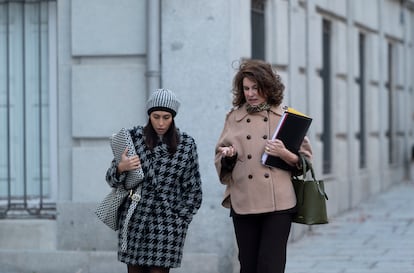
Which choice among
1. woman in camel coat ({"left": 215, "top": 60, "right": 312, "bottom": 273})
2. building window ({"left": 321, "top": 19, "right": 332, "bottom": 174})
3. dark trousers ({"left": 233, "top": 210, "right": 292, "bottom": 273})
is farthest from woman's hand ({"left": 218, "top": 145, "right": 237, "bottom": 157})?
building window ({"left": 321, "top": 19, "right": 332, "bottom": 174})

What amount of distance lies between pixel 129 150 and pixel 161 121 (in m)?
0.27

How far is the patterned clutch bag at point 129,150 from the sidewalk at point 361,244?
3820 millimetres

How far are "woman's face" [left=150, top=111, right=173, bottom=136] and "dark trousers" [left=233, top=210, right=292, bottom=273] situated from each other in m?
0.73

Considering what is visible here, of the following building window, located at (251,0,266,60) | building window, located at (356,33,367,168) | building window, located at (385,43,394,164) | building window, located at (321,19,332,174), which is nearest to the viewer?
building window, located at (251,0,266,60)

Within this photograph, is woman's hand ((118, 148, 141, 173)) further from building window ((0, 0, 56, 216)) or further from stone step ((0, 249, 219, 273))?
building window ((0, 0, 56, 216))

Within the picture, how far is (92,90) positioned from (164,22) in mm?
940

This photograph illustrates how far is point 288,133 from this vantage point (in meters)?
7.17

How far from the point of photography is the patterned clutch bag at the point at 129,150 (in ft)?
23.2

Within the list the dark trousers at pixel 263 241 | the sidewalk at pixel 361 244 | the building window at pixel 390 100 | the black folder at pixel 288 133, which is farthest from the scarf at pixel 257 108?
the building window at pixel 390 100

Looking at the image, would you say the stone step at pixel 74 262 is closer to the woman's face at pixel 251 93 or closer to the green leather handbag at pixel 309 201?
the green leather handbag at pixel 309 201

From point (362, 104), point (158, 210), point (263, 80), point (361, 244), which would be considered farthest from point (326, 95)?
point (158, 210)

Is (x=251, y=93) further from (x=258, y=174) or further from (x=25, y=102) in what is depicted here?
(x=25, y=102)

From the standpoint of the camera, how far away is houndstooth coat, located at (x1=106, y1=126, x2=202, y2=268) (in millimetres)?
7129

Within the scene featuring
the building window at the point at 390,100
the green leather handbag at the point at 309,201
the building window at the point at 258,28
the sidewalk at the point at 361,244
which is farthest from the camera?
the building window at the point at 390,100
